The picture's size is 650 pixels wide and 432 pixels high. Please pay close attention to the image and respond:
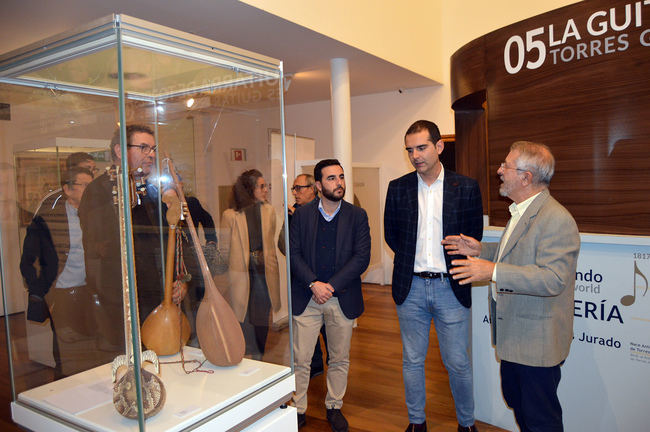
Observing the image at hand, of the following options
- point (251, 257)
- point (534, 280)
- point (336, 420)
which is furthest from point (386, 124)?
point (251, 257)

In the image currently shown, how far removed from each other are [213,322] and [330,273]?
140 centimetres

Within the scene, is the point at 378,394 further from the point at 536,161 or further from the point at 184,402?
the point at 184,402

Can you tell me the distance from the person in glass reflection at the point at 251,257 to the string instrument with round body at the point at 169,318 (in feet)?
0.56

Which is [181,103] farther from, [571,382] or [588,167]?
[571,382]

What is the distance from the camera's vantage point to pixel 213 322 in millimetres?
1457

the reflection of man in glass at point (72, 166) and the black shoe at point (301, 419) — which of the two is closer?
the reflection of man in glass at point (72, 166)

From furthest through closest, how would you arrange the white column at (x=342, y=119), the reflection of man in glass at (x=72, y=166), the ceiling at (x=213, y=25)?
the white column at (x=342, y=119)
the ceiling at (x=213, y=25)
the reflection of man in glass at (x=72, y=166)

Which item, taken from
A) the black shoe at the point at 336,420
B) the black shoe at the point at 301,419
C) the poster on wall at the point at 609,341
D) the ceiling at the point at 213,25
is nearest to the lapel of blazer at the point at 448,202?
the poster on wall at the point at 609,341

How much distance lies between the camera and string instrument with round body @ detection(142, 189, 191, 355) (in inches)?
54.7

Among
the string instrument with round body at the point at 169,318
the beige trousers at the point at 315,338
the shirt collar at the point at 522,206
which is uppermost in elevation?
the shirt collar at the point at 522,206

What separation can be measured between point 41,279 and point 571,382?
98.6 inches

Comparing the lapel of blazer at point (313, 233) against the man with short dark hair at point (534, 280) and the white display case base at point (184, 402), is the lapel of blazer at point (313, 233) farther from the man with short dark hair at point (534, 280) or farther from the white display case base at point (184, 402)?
the white display case base at point (184, 402)

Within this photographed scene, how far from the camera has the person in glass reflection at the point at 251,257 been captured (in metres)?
1.59

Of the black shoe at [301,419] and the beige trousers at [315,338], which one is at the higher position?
the beige trousers at [315,338]
